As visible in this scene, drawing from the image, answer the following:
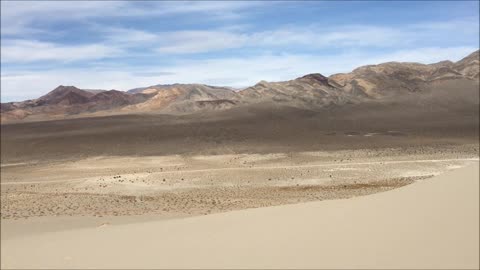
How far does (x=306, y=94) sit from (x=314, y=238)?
78.7m

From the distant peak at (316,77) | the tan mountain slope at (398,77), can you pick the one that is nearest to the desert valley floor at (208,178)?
the tan mountain slope at (398,77)

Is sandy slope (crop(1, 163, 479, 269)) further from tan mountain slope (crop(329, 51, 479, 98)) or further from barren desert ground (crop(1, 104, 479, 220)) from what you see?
tan mountain slope (crop(329, 51, 479, 98))

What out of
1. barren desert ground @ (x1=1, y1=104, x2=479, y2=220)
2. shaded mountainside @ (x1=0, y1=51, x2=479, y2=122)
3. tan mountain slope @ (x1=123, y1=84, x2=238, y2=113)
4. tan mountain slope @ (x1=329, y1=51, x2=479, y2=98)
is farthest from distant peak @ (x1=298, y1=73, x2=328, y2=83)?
barren desert ground @ (x1=1, y1=104, x2=479, y2=220)

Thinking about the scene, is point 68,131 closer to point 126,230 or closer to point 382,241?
point 126,230

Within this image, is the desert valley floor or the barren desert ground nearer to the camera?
the desert valley floor

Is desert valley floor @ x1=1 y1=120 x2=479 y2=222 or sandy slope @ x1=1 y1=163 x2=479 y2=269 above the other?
sandy slope @ x1=1 y1=163 x2=479 y2=269

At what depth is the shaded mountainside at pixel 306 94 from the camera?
81688 mm

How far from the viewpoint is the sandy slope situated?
6000 millimetres

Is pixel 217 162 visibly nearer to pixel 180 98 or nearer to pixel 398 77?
pixel 398 77

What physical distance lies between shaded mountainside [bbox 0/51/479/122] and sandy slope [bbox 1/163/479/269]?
67614mm

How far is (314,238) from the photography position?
6980 millimetres

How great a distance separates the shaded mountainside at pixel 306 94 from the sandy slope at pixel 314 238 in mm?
67614

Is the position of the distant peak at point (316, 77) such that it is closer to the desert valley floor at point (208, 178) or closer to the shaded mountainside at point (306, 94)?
the shaded mountainside at point (306, 94)

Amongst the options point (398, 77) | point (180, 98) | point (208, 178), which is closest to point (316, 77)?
point (398, 77)
